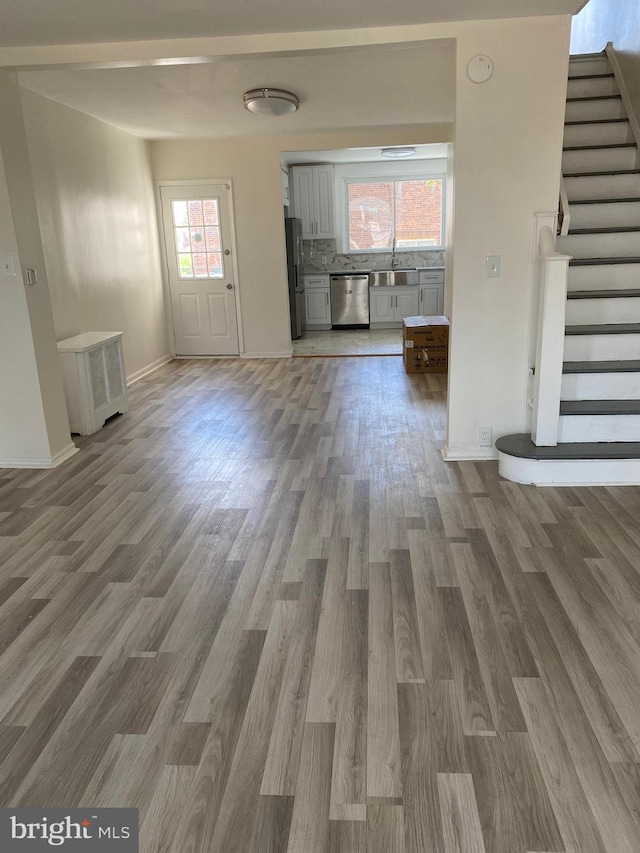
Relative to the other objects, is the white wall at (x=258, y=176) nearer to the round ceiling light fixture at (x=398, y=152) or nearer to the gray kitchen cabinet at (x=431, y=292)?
the round ceiling light fixture at (x=398, y=152)

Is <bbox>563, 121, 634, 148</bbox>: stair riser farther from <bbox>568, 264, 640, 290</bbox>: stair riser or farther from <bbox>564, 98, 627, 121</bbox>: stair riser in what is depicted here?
<bbox>568, 264, 640, 290</bbox>: stair riser

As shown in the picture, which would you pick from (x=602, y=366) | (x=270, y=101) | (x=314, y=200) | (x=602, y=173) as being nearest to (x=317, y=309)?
(x=314, y=200)

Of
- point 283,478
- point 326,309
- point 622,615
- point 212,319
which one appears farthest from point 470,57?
point 326,309

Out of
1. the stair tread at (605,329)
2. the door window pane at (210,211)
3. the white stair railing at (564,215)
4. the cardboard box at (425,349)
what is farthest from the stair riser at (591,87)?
the door window pane at (210,211)

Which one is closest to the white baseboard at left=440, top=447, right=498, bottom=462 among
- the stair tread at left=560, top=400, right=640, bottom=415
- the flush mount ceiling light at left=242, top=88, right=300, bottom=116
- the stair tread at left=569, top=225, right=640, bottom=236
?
the stair tread at left=560, top=400, right=640, bottom=415

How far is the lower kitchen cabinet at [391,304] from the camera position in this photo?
9828 mm

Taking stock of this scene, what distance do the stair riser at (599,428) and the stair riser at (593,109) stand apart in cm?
300

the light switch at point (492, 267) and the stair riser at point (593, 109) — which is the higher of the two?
the stair riser at point (593, 109)

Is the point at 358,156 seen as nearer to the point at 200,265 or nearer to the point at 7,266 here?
the point at 200,265

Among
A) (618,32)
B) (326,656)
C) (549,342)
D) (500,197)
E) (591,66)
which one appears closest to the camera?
(326,656)

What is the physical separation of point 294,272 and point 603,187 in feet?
16.9

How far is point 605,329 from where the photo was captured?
3809mm

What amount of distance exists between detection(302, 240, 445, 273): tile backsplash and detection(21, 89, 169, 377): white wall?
11.4 ft

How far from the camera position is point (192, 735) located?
69.6 inches
